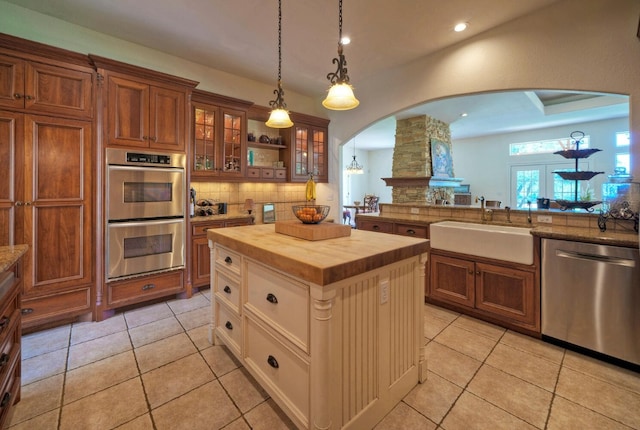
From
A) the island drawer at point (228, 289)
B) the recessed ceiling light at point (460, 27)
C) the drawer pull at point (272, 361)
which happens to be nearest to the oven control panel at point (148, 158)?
the island drawer at point (228, 289)

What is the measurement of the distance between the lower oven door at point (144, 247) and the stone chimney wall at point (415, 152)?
4224mm

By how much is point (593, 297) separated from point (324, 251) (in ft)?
7.14

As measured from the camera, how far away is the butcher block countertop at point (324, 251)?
1.22 m

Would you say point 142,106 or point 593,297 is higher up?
point 142,106

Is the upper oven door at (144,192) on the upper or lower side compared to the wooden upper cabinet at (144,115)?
lower

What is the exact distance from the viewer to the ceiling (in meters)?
2.54

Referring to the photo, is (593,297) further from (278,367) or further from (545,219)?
(278,367)

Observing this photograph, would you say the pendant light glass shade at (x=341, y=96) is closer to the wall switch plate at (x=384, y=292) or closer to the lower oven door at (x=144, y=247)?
the wall switch plate at (x=384, y=292)

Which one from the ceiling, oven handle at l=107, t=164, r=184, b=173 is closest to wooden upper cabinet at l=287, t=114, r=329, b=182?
the ceiling

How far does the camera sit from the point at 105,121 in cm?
268

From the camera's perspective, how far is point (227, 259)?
2027mm

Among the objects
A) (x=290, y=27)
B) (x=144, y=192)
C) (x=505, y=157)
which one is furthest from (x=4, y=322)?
(x=505, y=157)

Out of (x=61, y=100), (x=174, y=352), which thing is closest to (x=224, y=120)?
(x=61, y=100)

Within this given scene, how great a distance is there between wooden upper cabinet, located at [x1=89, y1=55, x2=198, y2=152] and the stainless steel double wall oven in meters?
0.14
